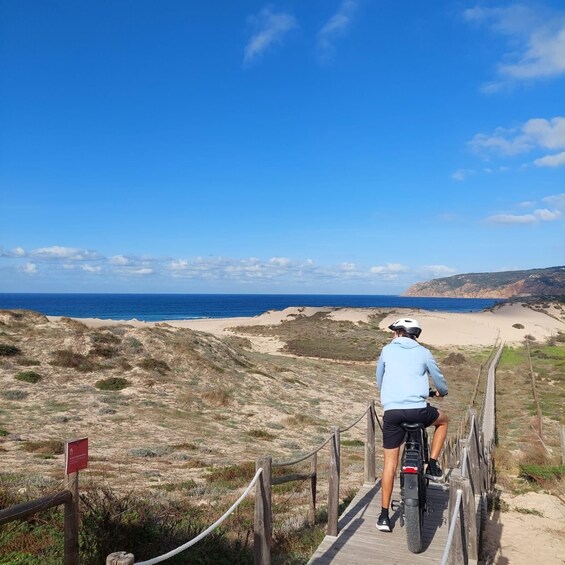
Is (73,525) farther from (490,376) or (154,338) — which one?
(490,376)

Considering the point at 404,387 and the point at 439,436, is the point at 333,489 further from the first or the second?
the point at 404,387

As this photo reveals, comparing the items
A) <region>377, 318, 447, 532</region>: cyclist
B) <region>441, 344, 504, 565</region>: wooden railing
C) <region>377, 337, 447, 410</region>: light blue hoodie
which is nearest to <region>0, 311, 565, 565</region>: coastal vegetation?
<region>377, 318, 447, 532</region>: cyclist

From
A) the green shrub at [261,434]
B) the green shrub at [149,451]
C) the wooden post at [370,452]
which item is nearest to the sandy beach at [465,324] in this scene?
the green shrub at [261,434]

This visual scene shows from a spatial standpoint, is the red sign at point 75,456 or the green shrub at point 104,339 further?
the green shrub at point 104,339

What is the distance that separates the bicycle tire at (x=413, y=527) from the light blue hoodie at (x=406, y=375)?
123cm

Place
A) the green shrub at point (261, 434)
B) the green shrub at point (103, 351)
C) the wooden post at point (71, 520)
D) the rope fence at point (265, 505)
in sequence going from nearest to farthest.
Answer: the rope fence at point (265, 505) → the wooden post at point (71, 520) → the green shrub at point (261, 434) → the green shrub at point (103, 351)

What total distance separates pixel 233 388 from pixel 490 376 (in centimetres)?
1766

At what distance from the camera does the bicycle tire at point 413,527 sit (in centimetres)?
607

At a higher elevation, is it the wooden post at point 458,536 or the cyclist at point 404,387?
the cyclist at point 404,387

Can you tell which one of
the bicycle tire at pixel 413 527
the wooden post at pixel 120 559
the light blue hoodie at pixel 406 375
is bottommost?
the bicycle tire at pixel 413 527

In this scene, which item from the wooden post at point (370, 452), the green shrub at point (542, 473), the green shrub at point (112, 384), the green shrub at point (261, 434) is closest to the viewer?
the wooden post at point (370, 452)

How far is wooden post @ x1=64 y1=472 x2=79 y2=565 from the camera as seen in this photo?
4.34 metres

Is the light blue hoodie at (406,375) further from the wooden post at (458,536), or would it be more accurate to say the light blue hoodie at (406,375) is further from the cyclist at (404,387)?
the wooden post at (458,536)

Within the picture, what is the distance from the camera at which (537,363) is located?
40188 millimetres
